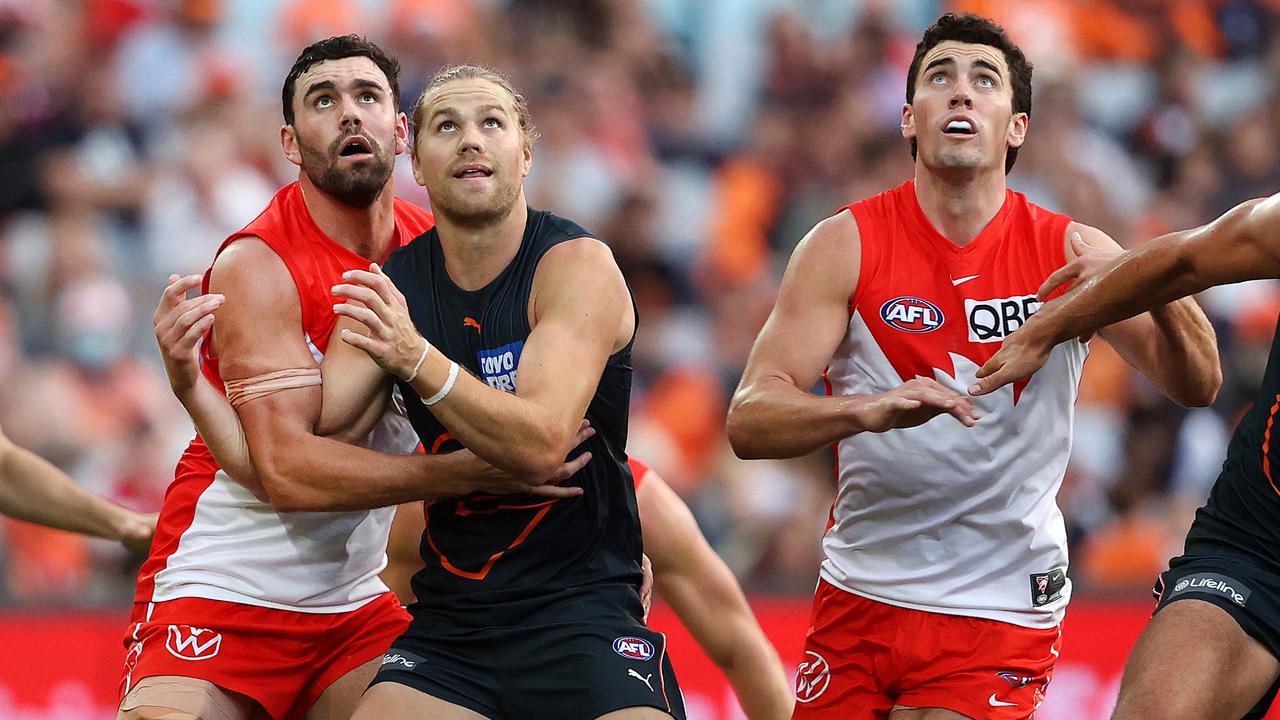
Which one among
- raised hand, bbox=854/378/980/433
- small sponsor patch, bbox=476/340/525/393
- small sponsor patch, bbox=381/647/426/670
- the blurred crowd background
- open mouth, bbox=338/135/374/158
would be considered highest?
the blurred crowd background

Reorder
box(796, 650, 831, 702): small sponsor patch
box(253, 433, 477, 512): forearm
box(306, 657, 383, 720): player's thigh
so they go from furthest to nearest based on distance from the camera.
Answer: box(306, 657, 383, 720): player's thigh, box(796, 650, 831, 702): small sponsor patch, box(253, 433, 477, 512): forearm

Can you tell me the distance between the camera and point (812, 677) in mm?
4891

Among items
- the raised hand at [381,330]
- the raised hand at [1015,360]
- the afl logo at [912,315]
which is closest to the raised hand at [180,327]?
the raised hand at [381,330]

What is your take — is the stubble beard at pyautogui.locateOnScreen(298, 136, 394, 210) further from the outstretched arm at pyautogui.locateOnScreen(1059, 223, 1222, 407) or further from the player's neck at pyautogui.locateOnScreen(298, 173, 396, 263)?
the outstretched arm at pyautogui.locateOnScreen(1059, 223, 1222, 407)

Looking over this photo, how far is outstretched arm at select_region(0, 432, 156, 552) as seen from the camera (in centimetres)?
565

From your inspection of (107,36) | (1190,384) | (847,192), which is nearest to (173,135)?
(107,36)

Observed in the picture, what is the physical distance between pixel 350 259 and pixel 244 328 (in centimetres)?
45

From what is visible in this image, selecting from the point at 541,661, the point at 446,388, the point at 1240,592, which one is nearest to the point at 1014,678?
the point at 1240,592

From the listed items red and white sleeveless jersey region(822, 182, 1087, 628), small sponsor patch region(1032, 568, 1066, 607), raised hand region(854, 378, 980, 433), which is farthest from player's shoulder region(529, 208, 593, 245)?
small sponsor patch region(1032, 568, 1066, 607)

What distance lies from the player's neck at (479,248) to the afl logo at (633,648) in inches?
45.2

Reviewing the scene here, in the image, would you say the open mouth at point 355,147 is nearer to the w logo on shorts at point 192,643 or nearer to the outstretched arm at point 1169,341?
the w logo on shorts at point 192,643

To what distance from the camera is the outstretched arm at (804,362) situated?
14.6 feet

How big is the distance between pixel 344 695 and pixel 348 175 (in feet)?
5.53

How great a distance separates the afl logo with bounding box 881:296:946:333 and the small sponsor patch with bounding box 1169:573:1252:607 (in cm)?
105
